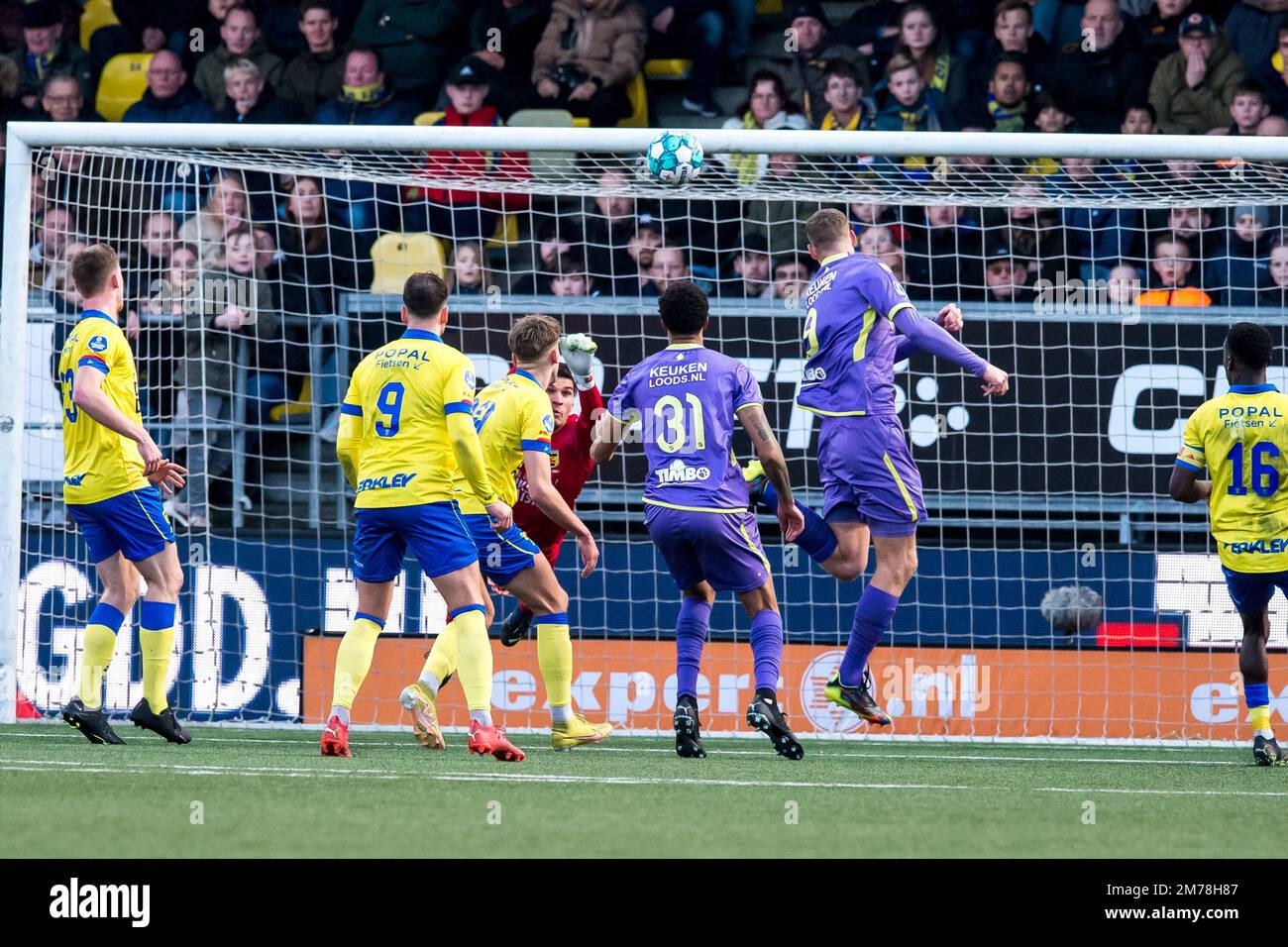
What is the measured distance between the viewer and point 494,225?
12.2m

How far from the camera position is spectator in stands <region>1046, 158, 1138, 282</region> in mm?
10180

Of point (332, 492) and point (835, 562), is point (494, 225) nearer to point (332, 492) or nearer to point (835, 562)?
point (332, 492)

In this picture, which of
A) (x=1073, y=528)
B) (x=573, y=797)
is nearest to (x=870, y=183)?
(x=1073, y=528)

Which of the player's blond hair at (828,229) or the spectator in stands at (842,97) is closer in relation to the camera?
the player's blond hair at (828,229)

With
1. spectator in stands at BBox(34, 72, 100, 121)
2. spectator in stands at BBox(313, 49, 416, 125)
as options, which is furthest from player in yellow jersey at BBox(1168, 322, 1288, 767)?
spectator in stands at BBox(34, 72, 100, 121)

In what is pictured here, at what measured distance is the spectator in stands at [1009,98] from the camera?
12.3 m

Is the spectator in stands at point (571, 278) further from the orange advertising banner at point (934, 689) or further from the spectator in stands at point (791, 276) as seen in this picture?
the orange advertising banner at point (934, 689)

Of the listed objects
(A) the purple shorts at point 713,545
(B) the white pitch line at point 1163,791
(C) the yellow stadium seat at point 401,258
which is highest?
(C) the yellow stadium seat at point 401,258

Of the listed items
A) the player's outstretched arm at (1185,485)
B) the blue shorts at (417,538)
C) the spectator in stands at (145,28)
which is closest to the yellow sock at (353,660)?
the blue shorts at (417,538)

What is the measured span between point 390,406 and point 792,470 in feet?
11.9

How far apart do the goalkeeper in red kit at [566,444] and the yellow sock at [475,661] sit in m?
1.25

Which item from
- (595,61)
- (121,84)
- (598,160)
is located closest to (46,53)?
(121,84)

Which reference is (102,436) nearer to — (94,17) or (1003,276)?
(1003,276)

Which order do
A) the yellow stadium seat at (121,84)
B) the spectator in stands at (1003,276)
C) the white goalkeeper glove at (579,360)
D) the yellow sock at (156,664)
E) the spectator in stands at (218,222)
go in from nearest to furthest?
the yellow sock at (156,664)
the white goalkeeper glove at (579,360)
the spectator in stands at (1003,276)
the spectator in stands at (218,222)
the yellow stadium seat at (121,84)
